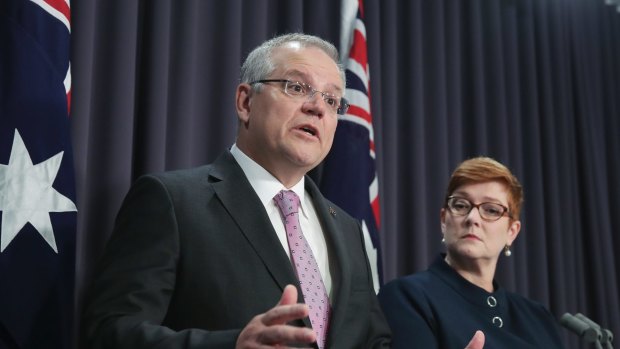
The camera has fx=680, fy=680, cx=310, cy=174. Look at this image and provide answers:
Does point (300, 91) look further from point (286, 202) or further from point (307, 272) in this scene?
point (307, 272)

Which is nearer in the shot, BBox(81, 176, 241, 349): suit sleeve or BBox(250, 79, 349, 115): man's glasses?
BBox(81, 176, 241, 349): suit sleeve

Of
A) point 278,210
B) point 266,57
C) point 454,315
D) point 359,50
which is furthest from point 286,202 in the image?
point 359,50

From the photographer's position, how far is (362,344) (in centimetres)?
163

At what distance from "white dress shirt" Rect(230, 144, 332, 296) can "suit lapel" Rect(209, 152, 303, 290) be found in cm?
5

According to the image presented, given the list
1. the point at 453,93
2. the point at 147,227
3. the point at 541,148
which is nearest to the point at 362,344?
the point at 147,227

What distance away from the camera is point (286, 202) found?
5.45 ft

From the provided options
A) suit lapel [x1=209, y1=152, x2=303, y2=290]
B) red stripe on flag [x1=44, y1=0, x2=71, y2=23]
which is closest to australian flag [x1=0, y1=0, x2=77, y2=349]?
red stripe on flag [x1=44, y1=0, x2=71, y2=23]

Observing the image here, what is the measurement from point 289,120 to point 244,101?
17cm

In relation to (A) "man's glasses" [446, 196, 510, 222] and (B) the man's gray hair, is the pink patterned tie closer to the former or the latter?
(B) the man's gray hair

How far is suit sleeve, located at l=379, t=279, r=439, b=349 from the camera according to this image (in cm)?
196

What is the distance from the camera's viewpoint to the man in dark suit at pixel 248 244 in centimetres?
130

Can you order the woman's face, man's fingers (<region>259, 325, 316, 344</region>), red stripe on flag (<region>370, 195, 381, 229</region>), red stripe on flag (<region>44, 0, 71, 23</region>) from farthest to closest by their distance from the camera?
red stripe on flag (<region>370, 195, 381, 229</region>) < the woman's face < red stripe on flag (<region>44, 0, 71, 23</region>) < man's fingers (<region>259, 325, 316, 344</region>)

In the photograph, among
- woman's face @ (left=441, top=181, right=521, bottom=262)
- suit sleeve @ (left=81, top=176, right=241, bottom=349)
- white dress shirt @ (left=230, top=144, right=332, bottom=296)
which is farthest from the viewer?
woman's face @ (left=441, top=181, right=521, bottom=262)

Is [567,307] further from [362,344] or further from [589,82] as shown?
→ [362,344]
